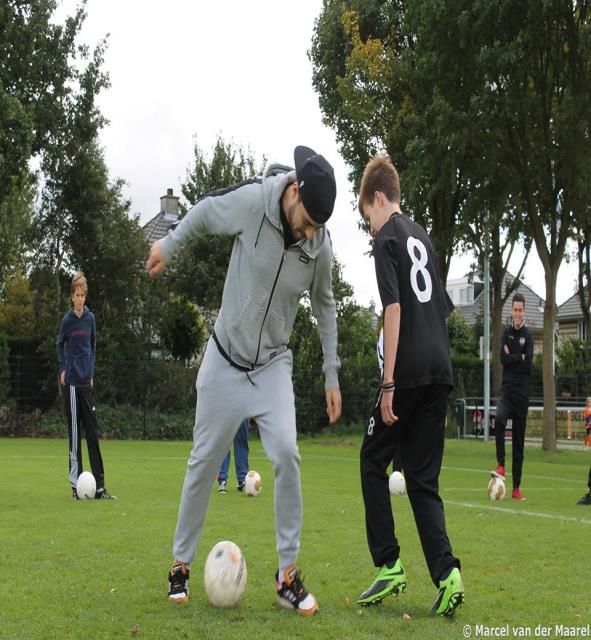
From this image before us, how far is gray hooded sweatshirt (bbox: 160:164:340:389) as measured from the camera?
486 centimetres

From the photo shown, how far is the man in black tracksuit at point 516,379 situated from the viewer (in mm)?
11062

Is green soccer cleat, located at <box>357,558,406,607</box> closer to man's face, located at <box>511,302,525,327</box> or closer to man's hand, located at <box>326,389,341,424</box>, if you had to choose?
man's hand, located at <box>326,389,341,424</box>

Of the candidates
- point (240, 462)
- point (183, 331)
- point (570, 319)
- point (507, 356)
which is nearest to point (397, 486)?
point (240, 462)

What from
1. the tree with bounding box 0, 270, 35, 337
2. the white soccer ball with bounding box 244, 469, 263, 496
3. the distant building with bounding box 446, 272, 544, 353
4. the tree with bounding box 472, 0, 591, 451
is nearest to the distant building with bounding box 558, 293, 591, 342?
the distant building with bounding box 446, 272, 544, 353

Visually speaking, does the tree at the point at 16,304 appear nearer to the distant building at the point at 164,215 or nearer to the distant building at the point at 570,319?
the distant building at the point at 164,215

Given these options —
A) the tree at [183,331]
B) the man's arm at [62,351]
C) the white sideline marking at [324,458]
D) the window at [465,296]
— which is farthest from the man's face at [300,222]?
the window at [465,296]

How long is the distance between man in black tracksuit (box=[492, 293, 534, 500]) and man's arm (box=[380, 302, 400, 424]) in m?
6.44

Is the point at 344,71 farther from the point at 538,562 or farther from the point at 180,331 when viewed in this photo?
the point at 538,562

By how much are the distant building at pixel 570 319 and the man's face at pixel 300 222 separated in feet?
204

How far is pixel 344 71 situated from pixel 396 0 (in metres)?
3.19

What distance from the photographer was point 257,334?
4.94m

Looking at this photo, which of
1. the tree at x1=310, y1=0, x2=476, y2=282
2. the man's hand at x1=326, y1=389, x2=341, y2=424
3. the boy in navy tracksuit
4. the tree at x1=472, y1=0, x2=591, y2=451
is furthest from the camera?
the tree at x1=310, y1=0, x2=476, y2=282

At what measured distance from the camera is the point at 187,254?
31547mm

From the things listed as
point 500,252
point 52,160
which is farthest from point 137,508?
point 500,252
